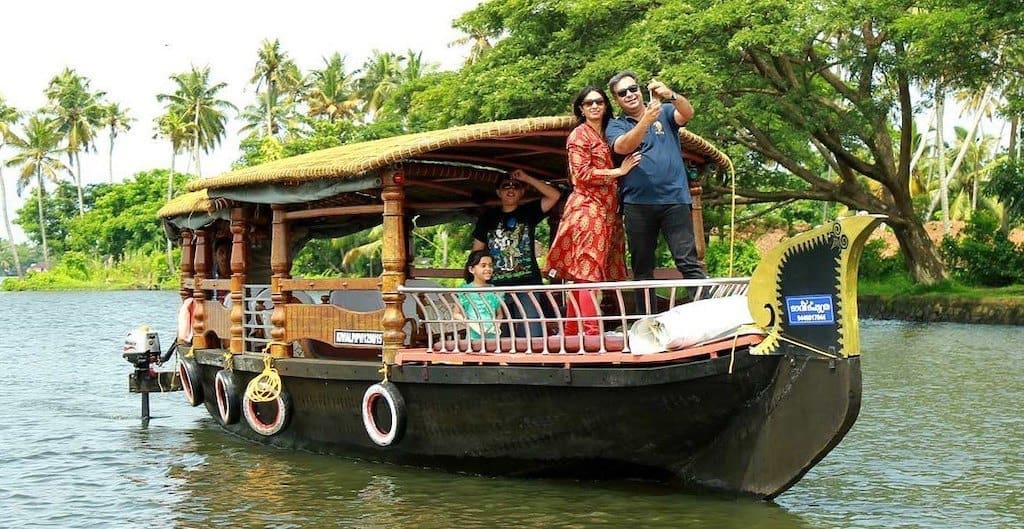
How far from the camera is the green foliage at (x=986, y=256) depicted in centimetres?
2620

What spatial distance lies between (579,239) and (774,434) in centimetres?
158

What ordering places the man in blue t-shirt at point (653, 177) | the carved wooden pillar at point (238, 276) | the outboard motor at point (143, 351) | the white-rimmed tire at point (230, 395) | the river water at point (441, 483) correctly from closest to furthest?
the river water at point (441, 483), the man in blue t-shirt at point (653, 177), the carved wooden pillar at point (238, 276), the white-rimmed tire at point (230, 395), the outboard motor at point (143, 351)

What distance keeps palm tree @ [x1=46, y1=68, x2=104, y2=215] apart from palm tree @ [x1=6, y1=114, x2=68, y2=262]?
457mm

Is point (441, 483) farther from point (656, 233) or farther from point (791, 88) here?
point (791, 88)

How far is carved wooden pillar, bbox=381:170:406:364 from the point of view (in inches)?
295

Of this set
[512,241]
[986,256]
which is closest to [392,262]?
[512,241]

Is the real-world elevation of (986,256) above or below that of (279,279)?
above

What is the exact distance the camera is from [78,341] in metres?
24.6

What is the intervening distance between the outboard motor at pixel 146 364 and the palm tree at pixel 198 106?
4577cm

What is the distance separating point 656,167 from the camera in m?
6.93

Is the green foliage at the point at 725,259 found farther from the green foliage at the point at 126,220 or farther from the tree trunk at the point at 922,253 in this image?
the green foliage at the point at 126,220

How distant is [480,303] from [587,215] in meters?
0.93

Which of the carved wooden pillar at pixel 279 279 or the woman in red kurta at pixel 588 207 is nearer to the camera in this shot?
the woman in red kurta at pixel 588 207

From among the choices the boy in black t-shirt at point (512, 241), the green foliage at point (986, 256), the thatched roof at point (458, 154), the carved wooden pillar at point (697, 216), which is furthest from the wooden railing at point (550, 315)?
the green foliage at point (986, 256)
